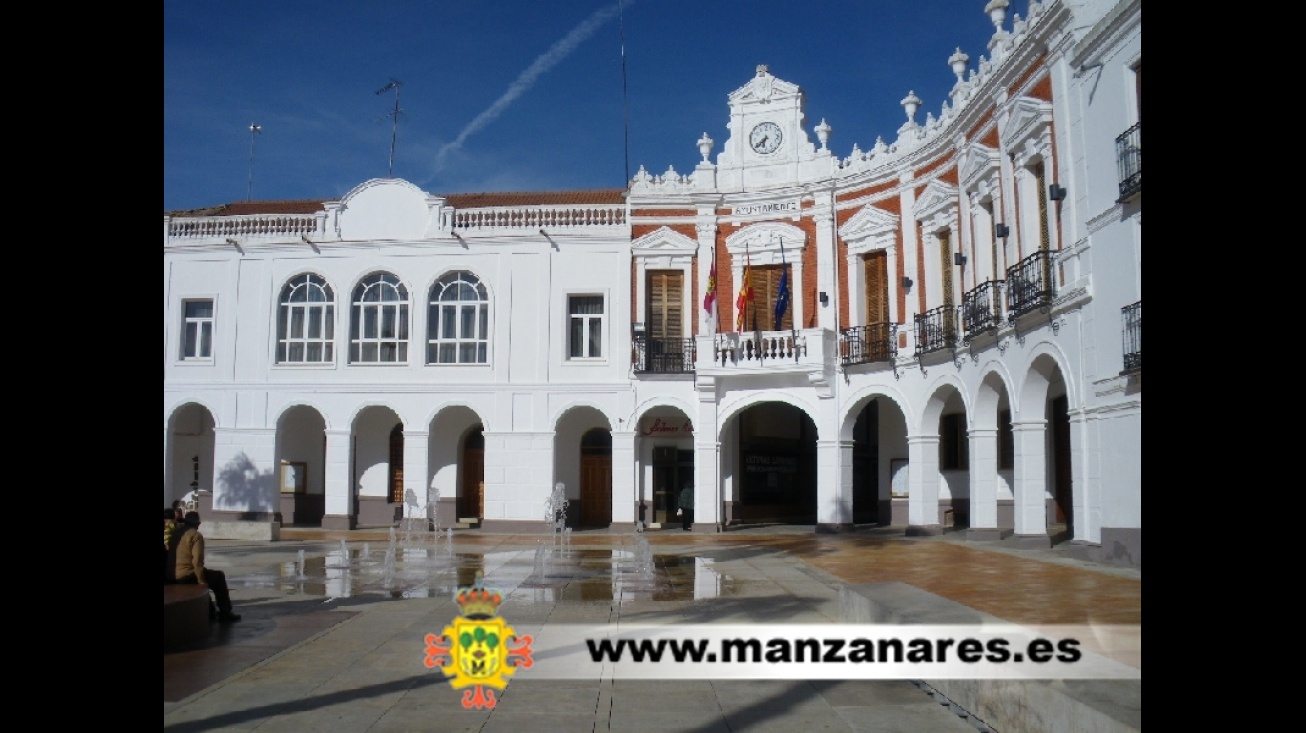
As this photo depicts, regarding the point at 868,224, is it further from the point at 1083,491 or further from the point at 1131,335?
the point at 1131,335

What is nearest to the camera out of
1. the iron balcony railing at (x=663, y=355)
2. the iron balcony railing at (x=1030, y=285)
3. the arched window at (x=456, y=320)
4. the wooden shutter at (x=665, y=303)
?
the iron balcony railing at (x=1030, y=285)

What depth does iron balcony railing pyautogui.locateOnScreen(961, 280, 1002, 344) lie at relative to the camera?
57.7 ft

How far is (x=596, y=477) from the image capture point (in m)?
26.1

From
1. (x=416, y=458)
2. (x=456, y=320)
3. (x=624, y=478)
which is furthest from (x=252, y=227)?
(x=624, y=478)

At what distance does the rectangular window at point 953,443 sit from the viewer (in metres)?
22.4

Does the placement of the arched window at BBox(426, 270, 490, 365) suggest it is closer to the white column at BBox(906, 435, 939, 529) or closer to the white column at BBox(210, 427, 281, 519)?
the white column at BBox(210, 427, 281, 519)

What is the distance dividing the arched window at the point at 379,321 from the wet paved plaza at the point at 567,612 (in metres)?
6.29

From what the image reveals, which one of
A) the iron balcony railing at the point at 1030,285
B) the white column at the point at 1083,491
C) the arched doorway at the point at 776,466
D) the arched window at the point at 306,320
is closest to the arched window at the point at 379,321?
the arched window at the point at 306,320

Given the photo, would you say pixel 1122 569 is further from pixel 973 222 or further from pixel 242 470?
pixel 242 470

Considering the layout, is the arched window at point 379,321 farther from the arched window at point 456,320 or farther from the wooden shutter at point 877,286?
the wooden shutter at point 877,286

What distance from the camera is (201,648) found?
7.75 metres

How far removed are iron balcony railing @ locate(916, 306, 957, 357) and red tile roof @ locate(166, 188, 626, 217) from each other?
8.00 metres
